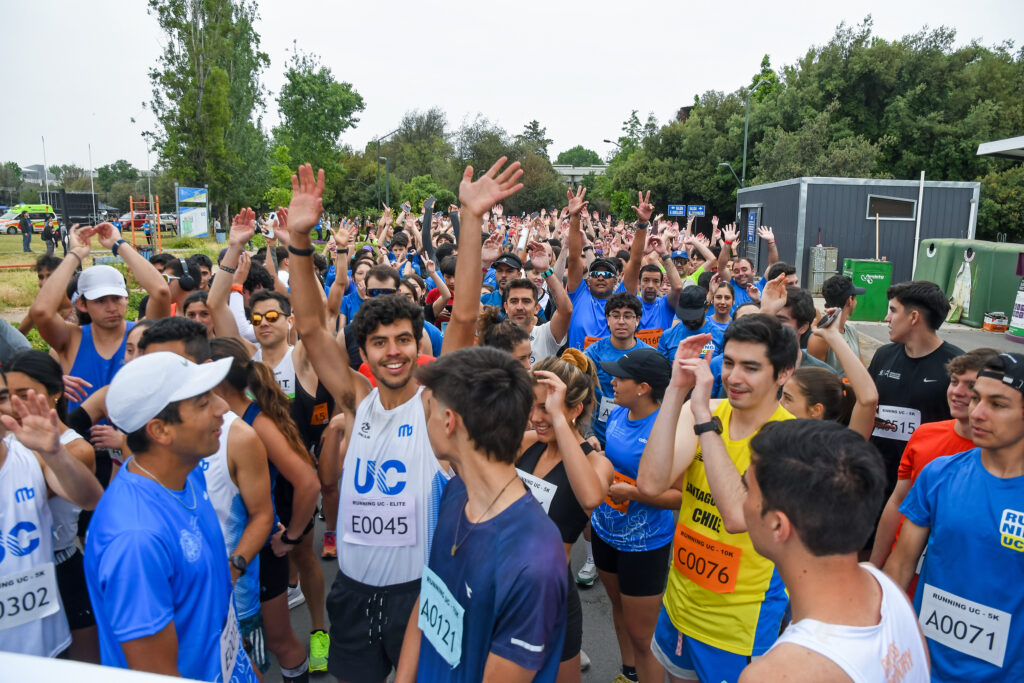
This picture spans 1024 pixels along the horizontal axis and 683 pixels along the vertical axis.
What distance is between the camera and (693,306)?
571 centimetres

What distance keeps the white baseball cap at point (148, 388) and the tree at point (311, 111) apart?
48.8 metres

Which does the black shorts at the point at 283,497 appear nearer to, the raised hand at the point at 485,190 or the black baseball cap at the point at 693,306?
the raised hand at the point at 485,190

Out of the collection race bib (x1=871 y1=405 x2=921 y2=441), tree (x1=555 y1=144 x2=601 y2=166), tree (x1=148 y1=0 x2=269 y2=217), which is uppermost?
tree (x1=555 y1=144 x2=601 y2=166)

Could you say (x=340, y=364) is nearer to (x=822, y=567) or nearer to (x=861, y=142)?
(x=822, y=567)

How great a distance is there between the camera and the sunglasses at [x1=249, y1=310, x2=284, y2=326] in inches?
187

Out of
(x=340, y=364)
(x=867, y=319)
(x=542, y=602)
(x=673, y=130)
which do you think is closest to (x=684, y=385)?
(x=542, y=602)

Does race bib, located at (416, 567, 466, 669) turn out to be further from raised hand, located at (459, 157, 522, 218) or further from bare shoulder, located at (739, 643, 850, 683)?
raised hand, located at (459, 157, 522, 218)

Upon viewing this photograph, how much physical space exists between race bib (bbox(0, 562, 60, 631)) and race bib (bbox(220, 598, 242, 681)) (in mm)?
836

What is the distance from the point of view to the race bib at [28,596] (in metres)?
2.53

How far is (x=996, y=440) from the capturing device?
2.56 metres

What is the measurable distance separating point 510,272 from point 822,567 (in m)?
5.79

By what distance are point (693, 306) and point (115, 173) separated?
497 ft

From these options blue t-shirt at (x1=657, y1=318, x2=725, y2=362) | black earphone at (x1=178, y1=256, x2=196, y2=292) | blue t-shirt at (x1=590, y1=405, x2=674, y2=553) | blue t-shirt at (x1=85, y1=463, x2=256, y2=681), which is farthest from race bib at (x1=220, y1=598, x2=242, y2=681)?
black earphone at (x1=178, y1=256, x2=196, y2=292)

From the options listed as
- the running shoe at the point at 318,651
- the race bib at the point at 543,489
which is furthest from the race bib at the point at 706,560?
the running shoe at the point at 318,651
